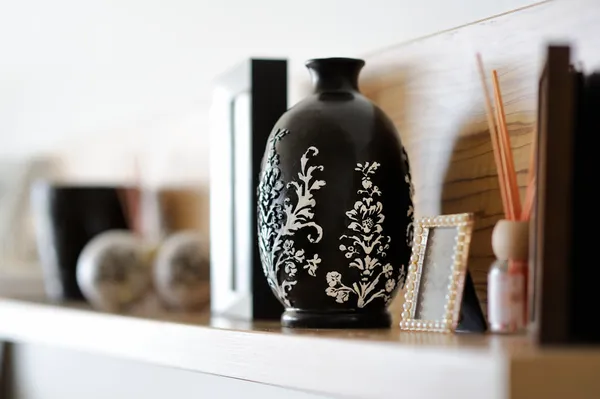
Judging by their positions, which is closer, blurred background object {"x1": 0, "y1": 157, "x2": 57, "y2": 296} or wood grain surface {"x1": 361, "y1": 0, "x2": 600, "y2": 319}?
wood grain surface {"x1": 361, "y1": 0, "x2": 600, "y2": 319}

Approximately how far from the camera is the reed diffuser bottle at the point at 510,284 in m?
0.84

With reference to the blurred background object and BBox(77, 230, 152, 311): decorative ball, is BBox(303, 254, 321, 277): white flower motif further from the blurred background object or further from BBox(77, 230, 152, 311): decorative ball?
the blurred background object

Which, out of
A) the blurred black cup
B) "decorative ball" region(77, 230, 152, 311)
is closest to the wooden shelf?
"decorative ball" region(77, 230, 152, 311)

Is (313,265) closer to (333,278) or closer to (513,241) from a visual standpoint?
(333,278)

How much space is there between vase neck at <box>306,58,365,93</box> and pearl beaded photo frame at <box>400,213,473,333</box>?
160 millimetres

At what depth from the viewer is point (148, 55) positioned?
198 centimetres

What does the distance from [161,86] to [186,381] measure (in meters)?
0.78

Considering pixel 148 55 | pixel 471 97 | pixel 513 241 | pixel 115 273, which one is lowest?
pixel 115 273

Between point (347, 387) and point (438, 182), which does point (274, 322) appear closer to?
point (438, 182)

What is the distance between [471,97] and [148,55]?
3.45 feet

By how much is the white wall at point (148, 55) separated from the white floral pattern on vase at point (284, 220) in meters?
0.26

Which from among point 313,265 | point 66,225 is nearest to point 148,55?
point 66,225

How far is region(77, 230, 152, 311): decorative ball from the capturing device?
162 centimetres

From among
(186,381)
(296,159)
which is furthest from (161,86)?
(296,159)
